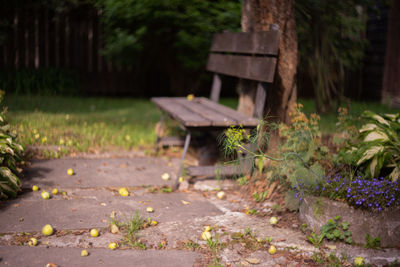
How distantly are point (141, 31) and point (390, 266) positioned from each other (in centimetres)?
553

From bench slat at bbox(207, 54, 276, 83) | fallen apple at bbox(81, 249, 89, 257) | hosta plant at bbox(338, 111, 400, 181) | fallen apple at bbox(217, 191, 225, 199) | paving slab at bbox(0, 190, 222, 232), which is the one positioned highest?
bench slat at bbox(207, 54, 276, 83)

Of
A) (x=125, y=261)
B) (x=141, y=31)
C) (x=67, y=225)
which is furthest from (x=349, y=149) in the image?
(x=141, y=31)

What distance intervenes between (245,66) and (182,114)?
2.82 feet

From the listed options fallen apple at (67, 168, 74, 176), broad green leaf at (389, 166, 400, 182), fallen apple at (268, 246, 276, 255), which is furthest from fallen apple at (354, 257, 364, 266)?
fallen apple at (67, 168, 74, 176)

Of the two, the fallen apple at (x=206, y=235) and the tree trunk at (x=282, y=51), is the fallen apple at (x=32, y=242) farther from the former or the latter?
the tree trunk at (x=282, y=51)

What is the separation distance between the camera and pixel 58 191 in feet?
11.7

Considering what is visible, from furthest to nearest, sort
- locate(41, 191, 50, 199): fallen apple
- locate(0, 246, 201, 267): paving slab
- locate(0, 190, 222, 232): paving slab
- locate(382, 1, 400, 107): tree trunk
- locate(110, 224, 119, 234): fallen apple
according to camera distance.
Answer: locate(382, 1, 400, 107): tree trunk, locate(41, 191, 50, 199): fallen apple, locate(0, 190, 222, 232): paving slab, locate(110, 224, 119, 234): fallen apple, locate(0, 246, 201, 267): paving slab

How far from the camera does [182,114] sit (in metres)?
3.94

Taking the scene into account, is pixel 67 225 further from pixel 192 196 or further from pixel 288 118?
pixel 288 118

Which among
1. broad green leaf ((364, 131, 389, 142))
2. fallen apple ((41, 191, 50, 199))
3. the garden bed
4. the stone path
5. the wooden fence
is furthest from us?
the wooden fence

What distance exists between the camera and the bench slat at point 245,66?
12.1ft

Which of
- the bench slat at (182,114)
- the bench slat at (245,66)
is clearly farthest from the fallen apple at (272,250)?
the bench slat at (245,66)

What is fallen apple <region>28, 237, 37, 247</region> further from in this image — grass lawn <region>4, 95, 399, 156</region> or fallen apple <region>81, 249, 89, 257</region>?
grass lawn <region>4, 95, 399, 156</region>

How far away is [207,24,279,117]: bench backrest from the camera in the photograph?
12.1 ft
